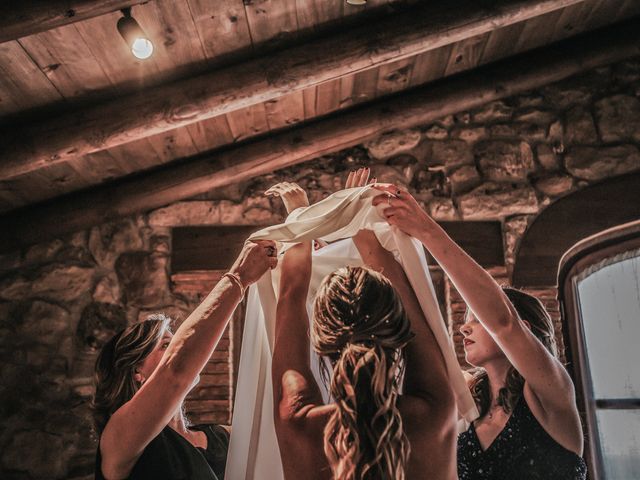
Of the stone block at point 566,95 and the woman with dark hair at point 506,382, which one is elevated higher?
the stone block at point 566,95

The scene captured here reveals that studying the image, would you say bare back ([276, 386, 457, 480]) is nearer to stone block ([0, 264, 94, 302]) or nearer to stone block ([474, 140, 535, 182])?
stone block ([0, 264, 94, 302])

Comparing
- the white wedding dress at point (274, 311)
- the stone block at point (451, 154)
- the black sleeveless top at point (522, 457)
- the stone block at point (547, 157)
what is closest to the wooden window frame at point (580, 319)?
the stone block at point (547, 157)

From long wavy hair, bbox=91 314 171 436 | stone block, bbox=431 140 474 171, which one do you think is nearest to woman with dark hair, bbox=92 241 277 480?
long wavy hair, bbox=91 314 171 436

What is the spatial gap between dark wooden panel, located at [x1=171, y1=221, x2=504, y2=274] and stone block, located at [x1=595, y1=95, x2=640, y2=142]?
97 cm

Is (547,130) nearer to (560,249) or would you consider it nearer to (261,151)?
(560,249)

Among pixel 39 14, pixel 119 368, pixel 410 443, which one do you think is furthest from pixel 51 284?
pixel 410 443

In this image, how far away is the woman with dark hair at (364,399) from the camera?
113cm

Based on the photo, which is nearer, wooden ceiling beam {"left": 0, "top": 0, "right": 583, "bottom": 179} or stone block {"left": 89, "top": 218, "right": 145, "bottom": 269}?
wooden ceiling beam {"left": 0, "top": 0, "right": 583, "bottom": 179}

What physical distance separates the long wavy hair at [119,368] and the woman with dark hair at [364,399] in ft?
2.19

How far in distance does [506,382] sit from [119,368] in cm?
117

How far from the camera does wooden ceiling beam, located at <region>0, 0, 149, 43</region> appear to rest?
6.82ft

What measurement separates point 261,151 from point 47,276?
140cm

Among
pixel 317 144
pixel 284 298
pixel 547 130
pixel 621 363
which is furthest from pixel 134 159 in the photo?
pixel 621 363

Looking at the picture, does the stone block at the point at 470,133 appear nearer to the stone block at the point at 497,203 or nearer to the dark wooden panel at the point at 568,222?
the stone block at the point at 497,203
